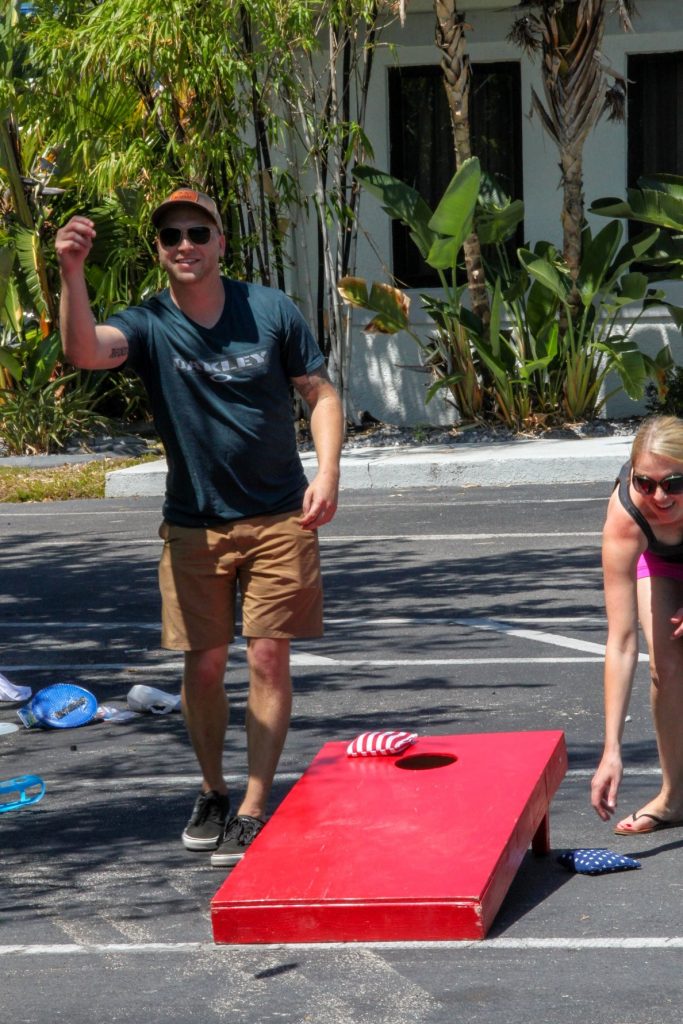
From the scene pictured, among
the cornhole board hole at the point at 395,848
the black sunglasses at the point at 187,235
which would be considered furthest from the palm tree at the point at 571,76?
the cornhole board hole at the point at 395,848

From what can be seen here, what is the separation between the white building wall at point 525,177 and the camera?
17734mm

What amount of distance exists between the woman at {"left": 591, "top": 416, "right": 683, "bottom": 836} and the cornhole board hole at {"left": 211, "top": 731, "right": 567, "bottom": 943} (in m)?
0.29

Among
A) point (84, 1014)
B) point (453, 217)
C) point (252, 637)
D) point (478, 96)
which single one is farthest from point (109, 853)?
point (478, 96)

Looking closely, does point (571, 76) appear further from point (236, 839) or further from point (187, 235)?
point (236, 839)

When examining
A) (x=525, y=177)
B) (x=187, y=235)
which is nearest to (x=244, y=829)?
(x=187, y=235)

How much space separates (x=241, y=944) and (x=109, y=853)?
1.03 m

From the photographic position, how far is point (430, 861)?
4355 mm

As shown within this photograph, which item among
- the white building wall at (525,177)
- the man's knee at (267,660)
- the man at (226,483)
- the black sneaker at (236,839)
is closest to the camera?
the black sneaker at (236,839)

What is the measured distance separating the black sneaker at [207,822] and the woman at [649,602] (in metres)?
1.22

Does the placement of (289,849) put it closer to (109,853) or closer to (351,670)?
(109,853)

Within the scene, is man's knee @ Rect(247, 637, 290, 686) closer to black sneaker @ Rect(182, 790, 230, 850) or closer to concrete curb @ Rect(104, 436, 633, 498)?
black sneaker @ Rect(182, 790, 230, 850)

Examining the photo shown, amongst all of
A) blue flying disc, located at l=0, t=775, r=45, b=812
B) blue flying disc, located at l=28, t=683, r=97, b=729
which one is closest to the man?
blue flying disc, located at l=0, t=775, r=45, b=812

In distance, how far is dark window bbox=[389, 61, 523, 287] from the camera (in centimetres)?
1827

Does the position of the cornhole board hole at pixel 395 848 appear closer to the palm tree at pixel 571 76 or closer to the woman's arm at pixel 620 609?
the woman's arm at pixel 620 609
